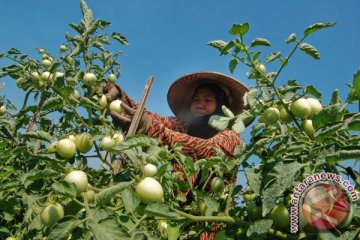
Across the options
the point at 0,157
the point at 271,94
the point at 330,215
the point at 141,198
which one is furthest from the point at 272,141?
the point at 0,157

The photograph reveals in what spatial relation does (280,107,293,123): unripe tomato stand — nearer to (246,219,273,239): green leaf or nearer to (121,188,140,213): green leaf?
(246,219,273,239): green leaf

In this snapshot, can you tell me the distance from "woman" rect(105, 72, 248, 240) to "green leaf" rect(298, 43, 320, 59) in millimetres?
817

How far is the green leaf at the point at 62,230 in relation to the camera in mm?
879

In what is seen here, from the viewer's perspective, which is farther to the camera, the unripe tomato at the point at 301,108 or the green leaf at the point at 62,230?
the unripe tomato at the point at 301,108

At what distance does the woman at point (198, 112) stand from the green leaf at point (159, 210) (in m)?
0.88

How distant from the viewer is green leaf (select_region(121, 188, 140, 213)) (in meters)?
0.99

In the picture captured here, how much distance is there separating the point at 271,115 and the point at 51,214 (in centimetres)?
60

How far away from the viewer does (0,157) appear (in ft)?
5.25

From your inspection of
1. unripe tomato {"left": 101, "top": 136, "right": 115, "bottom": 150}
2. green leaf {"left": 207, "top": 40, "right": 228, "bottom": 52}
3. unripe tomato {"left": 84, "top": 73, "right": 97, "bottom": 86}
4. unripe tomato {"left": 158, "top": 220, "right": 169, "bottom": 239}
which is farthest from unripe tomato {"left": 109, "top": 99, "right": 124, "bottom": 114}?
green leaf {"left": 207, "top": 40, "right": 228, "bottom": 52}

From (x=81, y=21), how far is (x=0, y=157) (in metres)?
0.60

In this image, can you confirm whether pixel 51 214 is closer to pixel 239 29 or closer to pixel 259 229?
pixel 259 229

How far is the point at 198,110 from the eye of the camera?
7.88ft

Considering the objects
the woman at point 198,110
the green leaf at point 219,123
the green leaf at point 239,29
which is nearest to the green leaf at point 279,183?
the green leaf at point 219,123

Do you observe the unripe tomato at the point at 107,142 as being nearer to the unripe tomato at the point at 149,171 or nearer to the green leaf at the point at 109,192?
the unripe tomato at the point at 149,171
